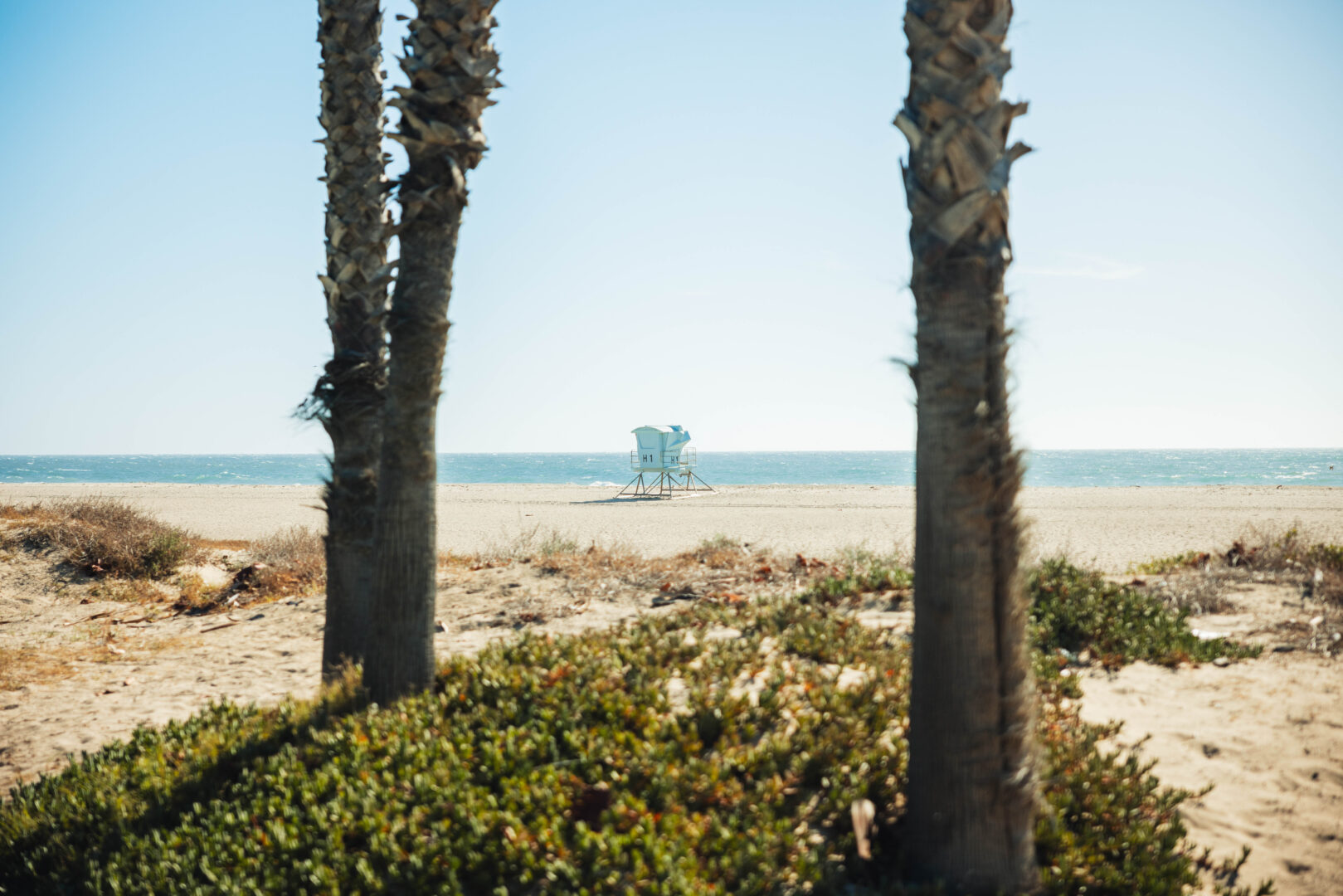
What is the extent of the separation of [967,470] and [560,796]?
2125 mm

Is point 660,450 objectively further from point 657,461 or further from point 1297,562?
point 1297,562

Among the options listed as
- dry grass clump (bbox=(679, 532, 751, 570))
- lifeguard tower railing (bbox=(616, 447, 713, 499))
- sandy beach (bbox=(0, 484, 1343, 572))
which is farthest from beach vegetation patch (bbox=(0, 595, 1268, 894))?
lifeguard tower railing (bbox=(616, 447, 713, 499))

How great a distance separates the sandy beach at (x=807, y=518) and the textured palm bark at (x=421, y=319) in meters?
5.77

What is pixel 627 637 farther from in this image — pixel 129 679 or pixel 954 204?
pixel 129 679

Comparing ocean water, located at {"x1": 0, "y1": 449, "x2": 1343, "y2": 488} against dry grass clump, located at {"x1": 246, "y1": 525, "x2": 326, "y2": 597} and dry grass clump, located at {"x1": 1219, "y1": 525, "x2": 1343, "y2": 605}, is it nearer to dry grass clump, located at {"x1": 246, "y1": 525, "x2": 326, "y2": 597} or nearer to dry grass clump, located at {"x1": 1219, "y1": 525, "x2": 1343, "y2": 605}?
dry grass clump, located at {"x1": 246, "y1": 525, "x2": 326, "y2": 597}

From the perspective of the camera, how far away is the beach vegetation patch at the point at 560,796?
2.72 m

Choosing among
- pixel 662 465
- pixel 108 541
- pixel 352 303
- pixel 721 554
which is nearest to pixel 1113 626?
pixel 721 554

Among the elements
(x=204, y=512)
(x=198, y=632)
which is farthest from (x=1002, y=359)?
(x=204, y=512)

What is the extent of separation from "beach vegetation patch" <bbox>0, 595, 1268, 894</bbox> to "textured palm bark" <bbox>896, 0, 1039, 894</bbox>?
319 millimetres

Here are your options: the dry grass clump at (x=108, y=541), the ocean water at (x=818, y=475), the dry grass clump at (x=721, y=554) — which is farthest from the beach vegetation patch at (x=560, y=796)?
the ocean water at (x=818, y=475)

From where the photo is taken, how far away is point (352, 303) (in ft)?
17.2

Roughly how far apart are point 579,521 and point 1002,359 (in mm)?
21034

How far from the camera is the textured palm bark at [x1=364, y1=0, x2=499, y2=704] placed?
415cm

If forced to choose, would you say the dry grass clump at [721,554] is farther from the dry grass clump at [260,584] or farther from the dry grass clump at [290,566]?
the dry grass clump at [260,584]
